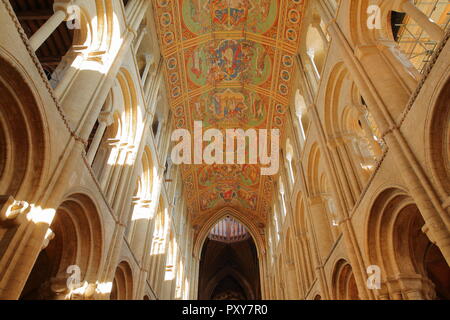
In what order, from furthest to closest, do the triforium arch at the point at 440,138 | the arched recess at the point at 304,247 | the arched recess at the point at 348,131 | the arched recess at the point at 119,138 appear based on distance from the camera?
the arched recess at the point at 304,247, the arched recess at the point at 119,138, the arched recess at the point at 348,131, the triforium arch at the point at 440,138

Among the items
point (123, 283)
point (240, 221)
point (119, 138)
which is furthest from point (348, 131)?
point (240, 221)

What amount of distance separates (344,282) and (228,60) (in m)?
10.9

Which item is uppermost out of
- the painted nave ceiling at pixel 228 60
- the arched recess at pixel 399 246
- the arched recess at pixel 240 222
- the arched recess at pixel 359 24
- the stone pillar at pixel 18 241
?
the painted nave ceiling at pixel 228 60

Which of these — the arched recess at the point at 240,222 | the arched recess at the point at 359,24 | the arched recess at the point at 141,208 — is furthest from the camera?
the arched recess at the point at 240,222

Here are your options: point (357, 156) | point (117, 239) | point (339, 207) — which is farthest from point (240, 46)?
point (117, 239)

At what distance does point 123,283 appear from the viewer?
930 centimetres

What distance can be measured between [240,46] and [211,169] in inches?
332

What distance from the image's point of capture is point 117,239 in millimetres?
8070

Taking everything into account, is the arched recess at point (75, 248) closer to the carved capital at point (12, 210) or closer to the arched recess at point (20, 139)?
the arched recess at point (20, 139)

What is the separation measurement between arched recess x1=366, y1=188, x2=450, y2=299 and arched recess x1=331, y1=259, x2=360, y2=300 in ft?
6.12

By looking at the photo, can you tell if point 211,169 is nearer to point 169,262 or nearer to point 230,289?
point 169,262

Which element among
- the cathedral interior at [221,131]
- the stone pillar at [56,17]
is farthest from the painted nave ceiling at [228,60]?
the stone pillar at [56,17]

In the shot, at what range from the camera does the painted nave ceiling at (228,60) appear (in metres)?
13.1

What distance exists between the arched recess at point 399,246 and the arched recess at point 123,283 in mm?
6607
